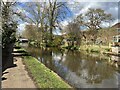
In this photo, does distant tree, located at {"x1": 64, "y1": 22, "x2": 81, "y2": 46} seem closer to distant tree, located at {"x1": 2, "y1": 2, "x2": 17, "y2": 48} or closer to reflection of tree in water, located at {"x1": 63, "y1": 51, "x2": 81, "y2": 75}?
distant tree, located at {"x1": 2, "y1": 2, "x2": 17, "y2": 48}

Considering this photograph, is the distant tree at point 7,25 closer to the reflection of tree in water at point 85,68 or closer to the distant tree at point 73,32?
the reflection of tree in water at point 85,68

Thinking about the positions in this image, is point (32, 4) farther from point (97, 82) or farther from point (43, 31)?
point (97, 82)

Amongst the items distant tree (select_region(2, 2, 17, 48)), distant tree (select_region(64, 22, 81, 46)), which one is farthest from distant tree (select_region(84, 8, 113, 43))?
distant tree (select_region(2, 2, 17, 48))

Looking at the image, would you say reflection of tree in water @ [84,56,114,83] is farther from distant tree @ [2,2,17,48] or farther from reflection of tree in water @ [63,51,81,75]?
distant tree @ [2,2,17,48]

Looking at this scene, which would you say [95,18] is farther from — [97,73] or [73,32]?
[97,73]

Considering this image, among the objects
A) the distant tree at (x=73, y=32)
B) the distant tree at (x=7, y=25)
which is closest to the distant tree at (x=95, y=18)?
the distant tree at (x=73, y=32)

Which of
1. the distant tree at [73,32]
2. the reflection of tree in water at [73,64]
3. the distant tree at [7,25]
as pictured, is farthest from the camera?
the distant tree at [73,32]

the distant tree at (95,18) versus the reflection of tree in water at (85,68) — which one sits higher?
the distant tree at (95,18)

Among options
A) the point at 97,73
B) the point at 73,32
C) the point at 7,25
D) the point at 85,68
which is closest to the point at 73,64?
the point at 85,68

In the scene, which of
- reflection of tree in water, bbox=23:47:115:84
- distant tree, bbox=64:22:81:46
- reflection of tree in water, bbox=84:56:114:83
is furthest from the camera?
distant tree, bbox=64:22:81:46

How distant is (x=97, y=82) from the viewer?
1153 centimetres

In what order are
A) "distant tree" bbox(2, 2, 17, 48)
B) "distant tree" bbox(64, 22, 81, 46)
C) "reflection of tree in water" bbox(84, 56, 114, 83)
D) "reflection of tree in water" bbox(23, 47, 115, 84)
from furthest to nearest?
"distant tree" bbox(64, 22, 81, 46) < "distant tree" bbox(2, 2, 17, 48) < "reflection of tree in water" bbox(23, 47, 115, 84) < "reflection of tree in water" bbox(84, 56, 114, 83)

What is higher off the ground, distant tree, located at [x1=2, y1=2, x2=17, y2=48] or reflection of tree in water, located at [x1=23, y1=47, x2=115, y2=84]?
distant tree, located at [x1=2, y1=2, x2=17, y2=48]

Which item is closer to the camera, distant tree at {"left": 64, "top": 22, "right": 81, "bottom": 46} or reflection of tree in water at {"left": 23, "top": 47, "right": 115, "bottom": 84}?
reflection of tree in water at {"left": 23, "top": 47, "right": 115, "bottom": 84}
